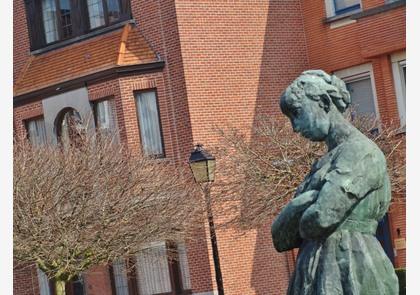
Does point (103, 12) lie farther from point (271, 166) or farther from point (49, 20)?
point (271, 166)

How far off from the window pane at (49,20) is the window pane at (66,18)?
29cm

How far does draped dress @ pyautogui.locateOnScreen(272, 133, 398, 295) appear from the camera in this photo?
638 cm

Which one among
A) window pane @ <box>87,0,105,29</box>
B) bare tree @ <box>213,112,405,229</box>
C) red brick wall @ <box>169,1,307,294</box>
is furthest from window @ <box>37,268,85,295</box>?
bare tree @ <box>213,112,405,229</box>

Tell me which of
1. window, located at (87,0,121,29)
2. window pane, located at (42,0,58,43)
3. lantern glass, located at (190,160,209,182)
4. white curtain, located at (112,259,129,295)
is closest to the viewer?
lantern glass, located at (190,160,209,182)

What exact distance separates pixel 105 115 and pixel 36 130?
3270 millimetres

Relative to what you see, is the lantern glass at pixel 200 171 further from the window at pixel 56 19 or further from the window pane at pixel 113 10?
the window at pixel 56 19

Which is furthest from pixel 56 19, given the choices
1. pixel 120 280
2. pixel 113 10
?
pixel 120 280

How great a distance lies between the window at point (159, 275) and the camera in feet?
108

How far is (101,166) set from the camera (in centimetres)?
2761

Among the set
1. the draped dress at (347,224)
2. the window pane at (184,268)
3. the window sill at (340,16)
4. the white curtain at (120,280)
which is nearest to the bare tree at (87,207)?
the window pane at (184,268)

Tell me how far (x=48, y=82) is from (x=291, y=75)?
672 centimetres

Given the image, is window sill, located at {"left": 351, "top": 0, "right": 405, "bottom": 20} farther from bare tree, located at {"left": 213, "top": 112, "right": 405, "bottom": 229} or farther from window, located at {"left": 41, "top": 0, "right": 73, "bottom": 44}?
window, located at {"left": 41, "top": 0, "right": 73, "bottom": 44}

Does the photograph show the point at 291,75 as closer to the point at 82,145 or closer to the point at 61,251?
the point at 82,145
